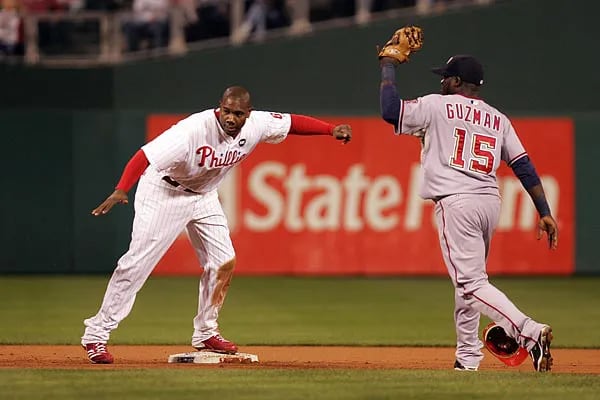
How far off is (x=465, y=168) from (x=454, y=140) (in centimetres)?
17

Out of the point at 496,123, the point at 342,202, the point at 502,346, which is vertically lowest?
the point at 502,346

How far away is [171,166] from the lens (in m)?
7.48

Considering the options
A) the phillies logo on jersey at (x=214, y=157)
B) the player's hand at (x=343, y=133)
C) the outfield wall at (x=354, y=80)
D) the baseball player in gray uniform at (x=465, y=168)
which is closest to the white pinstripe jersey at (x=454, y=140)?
the baseball player in gray uniform at (x=465, y=168)

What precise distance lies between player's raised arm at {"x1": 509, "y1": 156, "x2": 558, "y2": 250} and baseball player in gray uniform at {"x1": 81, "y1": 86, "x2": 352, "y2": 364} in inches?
41.6

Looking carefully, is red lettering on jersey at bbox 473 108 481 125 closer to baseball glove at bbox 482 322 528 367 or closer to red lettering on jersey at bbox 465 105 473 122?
red lettering on jersey at bbox 465 105 473 122

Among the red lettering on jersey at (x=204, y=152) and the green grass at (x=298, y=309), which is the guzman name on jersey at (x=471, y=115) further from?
the green grass at (x=298, y=309)

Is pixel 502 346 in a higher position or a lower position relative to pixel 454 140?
lower

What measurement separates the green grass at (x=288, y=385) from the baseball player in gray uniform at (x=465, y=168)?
0.55m

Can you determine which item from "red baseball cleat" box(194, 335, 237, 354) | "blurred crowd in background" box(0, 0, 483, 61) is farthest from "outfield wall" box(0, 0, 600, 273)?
"red baseball cleat" box(194, 335, 237, 354)

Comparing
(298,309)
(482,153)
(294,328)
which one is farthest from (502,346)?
(298,309)

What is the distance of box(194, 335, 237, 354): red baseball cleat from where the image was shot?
8.10 m

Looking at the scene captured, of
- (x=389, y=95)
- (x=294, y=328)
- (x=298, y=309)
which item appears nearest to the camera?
(x=389, y=95)

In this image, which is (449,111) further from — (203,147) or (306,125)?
(203,147)

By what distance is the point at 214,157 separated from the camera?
298 inches
